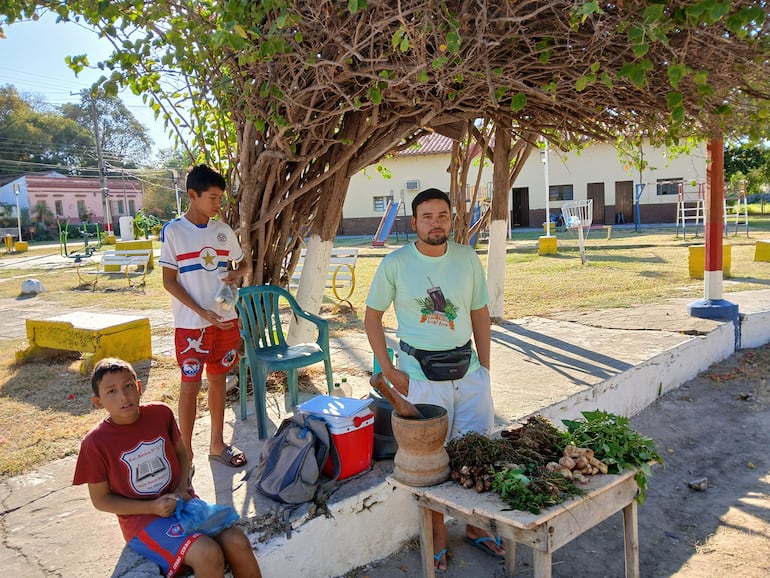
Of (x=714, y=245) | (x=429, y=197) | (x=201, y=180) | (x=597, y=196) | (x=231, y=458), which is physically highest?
(x=597, y=196)

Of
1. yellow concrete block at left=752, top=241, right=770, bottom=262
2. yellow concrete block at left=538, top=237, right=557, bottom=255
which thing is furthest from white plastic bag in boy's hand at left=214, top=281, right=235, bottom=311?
yellow concrete block at left=538, top=237, right=557, bottom=255

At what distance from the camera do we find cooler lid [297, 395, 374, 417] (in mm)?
3410

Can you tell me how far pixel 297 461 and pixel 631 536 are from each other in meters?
1.68

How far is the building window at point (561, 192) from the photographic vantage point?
30.2 m

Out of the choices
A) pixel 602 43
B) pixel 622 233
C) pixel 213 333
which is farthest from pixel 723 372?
pixel 622 233

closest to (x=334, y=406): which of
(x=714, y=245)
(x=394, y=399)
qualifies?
(x=394, y=399)

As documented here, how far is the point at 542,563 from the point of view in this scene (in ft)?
7.93

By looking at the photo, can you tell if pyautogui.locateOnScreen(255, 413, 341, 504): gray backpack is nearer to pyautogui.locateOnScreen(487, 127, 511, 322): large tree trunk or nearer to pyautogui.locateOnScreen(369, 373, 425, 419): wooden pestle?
pyautogui.locateOnScreen(369, 373, 425, 419): wooden pestle

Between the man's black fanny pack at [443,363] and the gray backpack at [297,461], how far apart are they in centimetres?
67

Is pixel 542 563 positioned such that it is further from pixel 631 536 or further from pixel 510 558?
pixel 510 558

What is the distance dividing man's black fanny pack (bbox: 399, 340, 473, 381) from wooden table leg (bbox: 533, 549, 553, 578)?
3.18ft

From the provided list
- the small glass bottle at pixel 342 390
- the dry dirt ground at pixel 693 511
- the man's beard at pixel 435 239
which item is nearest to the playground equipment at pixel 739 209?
the dry dirt ground at pixel 693 511

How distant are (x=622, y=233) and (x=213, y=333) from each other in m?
23.7

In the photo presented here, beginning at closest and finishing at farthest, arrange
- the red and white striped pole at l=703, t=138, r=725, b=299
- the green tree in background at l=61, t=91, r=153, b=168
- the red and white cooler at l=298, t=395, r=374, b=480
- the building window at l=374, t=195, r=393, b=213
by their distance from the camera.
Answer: the red and white cooler at l=298, t=395, r=374, b=480 < the red and white striped pole at l=703, t=138, r=725, b=299 < the building window at l=374, t=195, r=393, b=213 < the green tree in background at l=61, t=91, r=153, b=168
